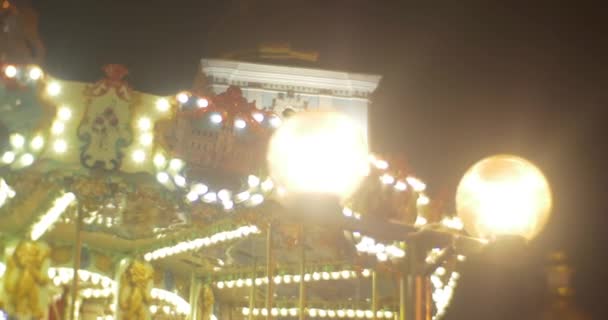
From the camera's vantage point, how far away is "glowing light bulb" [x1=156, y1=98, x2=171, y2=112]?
9997 millimetres

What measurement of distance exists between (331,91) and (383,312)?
12276 mm

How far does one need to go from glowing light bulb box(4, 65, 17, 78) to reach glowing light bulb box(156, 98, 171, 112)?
162 cm

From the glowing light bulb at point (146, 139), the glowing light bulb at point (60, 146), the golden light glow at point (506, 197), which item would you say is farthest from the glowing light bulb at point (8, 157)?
the golden light glow at point (506, 197)

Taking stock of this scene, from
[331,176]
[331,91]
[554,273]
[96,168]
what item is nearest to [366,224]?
[331,176]

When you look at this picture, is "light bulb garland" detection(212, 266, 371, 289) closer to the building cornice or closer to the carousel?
the carousel

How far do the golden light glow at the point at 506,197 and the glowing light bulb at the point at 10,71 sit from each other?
20.5 feet

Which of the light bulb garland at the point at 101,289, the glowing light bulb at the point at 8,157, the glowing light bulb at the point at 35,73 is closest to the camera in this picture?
the glowing light bulb at the point at 8,157

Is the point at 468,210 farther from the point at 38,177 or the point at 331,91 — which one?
the point at 331,91

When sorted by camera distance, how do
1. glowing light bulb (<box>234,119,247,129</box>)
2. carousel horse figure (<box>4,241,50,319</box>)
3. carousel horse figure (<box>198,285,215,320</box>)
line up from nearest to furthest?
glowing light bulb (<box>234,119,247,129</box>), carousel horse figure (<box>4,241,50,319</box>), carousel horse figure (<box>198,285,215,320</box>)

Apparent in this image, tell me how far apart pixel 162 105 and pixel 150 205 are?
235cm

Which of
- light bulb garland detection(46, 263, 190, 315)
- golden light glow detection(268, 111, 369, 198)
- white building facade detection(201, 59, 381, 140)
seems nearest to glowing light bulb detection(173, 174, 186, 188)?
light bulb garland detection(46, 263, 190, 315)

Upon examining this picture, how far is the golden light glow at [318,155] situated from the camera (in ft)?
12.7

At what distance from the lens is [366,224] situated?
3.87 meters

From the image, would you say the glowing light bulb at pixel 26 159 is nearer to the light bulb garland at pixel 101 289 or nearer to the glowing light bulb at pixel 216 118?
the glowing light bulb at pixel 216 118
